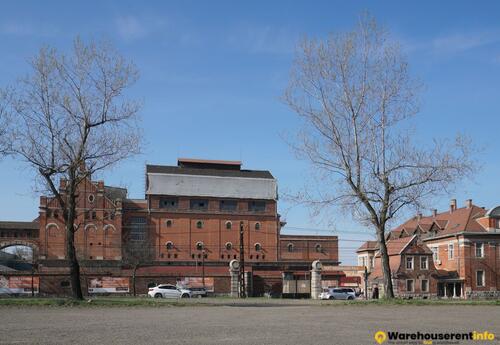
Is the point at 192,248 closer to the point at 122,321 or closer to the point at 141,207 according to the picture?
the point at 141,207

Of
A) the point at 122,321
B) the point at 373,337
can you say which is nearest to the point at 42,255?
the point at 122,321

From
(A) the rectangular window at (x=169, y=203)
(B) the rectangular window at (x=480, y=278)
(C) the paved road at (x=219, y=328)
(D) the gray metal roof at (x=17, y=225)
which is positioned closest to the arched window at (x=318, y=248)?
(A) the rectangular window at (x=169, y=203)

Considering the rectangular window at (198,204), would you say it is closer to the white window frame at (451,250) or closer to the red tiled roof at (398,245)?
the red tiled roof at (398,245)

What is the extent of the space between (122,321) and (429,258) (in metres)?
56.2

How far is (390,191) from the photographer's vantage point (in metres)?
30.2

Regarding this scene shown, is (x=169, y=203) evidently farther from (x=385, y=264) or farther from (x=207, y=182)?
(x=385, y=264)

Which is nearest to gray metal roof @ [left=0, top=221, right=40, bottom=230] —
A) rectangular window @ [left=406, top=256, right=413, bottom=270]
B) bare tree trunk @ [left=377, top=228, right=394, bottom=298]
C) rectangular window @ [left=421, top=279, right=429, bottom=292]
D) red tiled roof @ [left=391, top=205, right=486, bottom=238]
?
red tiled roof @ [left=391, top=205, right=486, bottom=238]

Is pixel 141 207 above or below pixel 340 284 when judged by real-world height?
above

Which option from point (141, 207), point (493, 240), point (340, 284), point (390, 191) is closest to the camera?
point (390, 191)

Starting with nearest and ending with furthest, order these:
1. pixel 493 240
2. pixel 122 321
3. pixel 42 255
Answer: pixel 122 321 < pixel 493 240 < pixel 42 255

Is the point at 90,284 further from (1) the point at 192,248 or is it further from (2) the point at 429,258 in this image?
(2) the point at 429,258

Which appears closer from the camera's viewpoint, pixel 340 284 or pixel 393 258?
pixel 393 258

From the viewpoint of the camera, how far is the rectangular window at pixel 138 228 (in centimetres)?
8700

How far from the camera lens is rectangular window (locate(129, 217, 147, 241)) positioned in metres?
87.0
